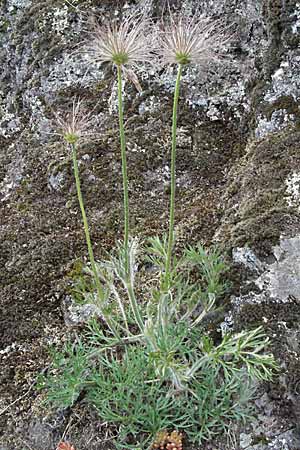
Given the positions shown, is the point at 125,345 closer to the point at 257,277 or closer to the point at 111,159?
the point at 257,277

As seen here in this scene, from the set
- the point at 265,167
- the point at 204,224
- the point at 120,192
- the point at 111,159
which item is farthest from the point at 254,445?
the point at 111,159

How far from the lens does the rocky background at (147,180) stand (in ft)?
7.98

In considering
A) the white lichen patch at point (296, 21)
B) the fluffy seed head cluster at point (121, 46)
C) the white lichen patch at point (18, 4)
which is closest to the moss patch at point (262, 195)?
the white lichen patch at point (296, 21)

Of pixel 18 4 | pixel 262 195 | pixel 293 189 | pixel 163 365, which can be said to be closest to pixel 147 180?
pixel 262 195

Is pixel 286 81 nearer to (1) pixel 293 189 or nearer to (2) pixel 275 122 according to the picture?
(2) pixel 275 122

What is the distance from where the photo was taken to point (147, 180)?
130 inches

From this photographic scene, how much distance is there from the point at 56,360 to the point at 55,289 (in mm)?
568

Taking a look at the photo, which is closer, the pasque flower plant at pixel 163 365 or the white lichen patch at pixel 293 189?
the pasque flower plant at pixel 163 365

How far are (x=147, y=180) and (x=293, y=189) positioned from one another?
867mm

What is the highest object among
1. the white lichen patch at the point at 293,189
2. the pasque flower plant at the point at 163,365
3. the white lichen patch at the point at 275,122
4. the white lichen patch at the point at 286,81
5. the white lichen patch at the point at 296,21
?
the white lichen patch at the point at 296,21

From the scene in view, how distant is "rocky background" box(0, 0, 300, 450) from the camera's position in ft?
7.98

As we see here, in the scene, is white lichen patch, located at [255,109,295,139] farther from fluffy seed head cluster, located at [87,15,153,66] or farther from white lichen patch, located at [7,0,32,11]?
white lichen patch, located at [7,0,32,11]

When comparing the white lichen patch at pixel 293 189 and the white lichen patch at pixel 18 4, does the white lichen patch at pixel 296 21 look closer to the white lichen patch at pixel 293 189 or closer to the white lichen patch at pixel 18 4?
the white lichen patch at pixel 293 189

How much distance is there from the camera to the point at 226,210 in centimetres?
296
